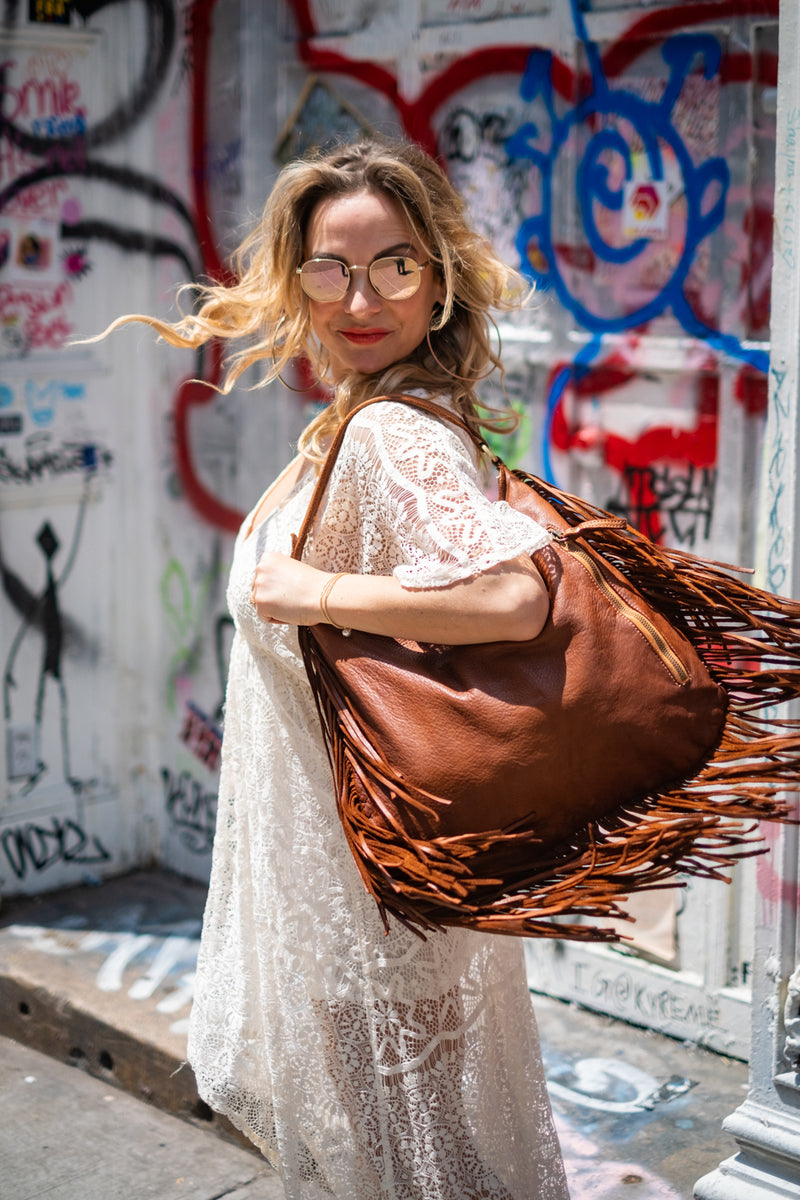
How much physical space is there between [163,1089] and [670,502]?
1878mm

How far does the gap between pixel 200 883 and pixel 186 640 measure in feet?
2.59

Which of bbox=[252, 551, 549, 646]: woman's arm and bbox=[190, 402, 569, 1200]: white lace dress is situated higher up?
bbox=[252, 551, 549, 646]: woman's arm

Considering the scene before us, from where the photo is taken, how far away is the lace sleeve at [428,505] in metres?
1.81

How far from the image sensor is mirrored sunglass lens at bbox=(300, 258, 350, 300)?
2.08 meters

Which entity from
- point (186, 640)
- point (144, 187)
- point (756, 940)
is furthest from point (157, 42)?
point (756, 940)

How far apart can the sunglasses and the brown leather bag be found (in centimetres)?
40

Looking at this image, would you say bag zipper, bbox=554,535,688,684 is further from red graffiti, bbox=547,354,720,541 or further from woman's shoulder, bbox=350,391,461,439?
red graffiti, bbox=547,354,720,541

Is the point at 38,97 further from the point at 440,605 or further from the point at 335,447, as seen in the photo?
the point at 440,605

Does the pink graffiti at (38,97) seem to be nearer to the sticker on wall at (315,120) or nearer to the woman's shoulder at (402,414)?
the sticker on wall at (315,120)

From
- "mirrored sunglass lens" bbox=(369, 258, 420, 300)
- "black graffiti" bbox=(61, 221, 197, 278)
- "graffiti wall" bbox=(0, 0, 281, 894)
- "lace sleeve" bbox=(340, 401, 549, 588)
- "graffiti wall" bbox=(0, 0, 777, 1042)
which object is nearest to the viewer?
"lace sleeve" bbox=(340, 401, 549, 588)

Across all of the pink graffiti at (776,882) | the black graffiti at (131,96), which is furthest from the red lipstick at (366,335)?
the black graffiti at (131,96)

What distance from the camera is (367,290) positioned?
2.06m

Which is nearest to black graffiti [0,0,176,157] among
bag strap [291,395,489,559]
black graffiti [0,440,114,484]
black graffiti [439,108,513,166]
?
black graffiti [0,440,114,484]

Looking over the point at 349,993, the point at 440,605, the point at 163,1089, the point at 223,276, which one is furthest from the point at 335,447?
the point at 223,276
